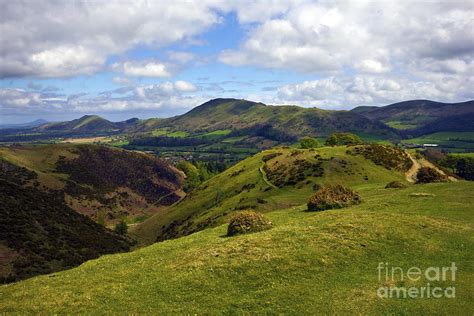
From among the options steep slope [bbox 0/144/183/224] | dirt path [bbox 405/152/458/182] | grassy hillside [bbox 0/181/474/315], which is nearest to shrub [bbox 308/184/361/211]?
grassy hillside [bbox 0/181/474/315]

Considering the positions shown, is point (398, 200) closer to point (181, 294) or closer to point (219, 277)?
point (219, 277)

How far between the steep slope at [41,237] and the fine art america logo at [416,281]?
44879mm

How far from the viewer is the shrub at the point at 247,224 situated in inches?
1395

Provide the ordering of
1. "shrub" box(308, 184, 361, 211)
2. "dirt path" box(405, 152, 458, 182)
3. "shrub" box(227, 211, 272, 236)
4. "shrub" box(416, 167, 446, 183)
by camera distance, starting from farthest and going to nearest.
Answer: "dirt path" box(405, 152, 458, 182)
"shrub" box(416, 167, 446, 183)
"shrub" box(308, 184, 361, 211)
"shrub" box(227, 211, 272, 236)

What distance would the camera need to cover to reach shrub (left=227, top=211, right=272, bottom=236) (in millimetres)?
35438

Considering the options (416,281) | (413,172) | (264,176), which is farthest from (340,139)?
(416,281)

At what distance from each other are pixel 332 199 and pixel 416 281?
2178cm

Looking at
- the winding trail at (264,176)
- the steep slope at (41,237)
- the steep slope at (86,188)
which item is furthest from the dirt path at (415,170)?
the steep slope at (86,188)

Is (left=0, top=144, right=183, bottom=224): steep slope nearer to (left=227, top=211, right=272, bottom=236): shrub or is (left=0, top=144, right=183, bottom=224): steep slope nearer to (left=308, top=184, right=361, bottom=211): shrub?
(left=308, top=184, right=361, bottom=211): shrub

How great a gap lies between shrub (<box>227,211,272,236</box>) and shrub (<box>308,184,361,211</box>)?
10.1 metres

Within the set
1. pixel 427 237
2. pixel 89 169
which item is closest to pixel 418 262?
pixel 427 237

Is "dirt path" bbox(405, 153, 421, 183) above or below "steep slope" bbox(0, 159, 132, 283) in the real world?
above

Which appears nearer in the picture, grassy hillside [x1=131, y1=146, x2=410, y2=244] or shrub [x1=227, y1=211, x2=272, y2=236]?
shrub [x1=227, y1=211, x2=272, y2=236]

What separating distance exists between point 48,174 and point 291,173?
12781 cm
